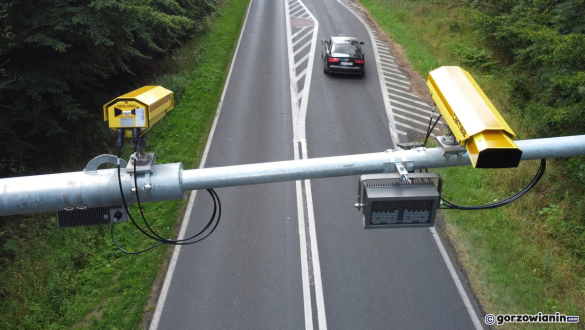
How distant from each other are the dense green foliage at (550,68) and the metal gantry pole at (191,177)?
35.1 ft

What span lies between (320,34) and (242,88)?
9872mm

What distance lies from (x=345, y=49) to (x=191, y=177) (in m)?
18.5

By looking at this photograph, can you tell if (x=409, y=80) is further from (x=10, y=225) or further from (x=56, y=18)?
(x=10, y=225)

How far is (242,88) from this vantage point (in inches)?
765

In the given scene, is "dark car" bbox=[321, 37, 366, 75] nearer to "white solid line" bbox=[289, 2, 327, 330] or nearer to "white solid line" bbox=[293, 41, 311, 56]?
"white solid line" bbox=[289, 2, 327, 330]

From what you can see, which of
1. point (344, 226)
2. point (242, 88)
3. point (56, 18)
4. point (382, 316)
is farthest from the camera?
point (242, 88)

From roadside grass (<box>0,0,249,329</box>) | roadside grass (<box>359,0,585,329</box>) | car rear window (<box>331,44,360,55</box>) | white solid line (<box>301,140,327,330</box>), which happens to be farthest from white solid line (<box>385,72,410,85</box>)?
roadside grass (<box>0,0,249,329</box>)

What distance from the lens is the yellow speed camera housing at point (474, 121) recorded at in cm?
298

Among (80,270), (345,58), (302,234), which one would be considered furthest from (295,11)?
(80,270)

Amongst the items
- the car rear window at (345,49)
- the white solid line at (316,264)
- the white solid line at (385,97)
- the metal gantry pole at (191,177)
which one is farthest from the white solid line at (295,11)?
the metal gantry pole at (191,177)

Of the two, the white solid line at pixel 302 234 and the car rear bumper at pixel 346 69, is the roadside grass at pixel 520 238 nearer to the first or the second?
the white solid line at pixel 302 234

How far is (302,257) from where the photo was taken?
9.97m

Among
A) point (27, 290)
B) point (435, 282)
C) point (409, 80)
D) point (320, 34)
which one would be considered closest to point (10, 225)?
point (27, 290)

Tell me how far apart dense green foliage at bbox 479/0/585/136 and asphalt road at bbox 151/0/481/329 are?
194 inches
